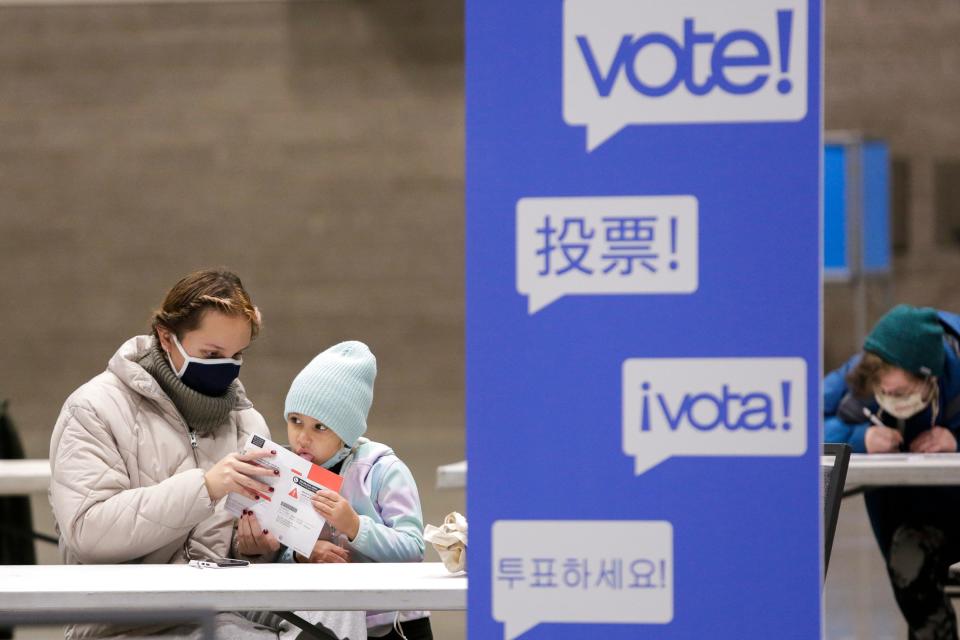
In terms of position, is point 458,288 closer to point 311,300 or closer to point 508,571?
point 311,300

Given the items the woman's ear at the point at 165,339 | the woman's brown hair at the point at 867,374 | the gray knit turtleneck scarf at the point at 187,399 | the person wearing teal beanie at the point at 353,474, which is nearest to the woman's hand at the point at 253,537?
the person wearing teal beanie at the point at 353,474

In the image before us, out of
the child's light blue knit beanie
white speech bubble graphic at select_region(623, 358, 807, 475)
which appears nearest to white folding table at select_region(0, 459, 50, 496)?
the child's light blue knit beanie

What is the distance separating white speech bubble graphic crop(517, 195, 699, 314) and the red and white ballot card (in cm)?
110

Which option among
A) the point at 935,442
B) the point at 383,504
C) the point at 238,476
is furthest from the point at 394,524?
the point at 935,442

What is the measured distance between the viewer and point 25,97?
10.9 m

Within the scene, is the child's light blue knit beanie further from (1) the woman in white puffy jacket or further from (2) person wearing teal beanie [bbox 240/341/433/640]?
(1) the woman in white puffy jacket

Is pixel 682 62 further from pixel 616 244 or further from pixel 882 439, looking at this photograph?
pixel 882 439

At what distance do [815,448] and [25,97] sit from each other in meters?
10.5

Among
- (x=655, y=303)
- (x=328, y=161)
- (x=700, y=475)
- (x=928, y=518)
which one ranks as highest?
(x=328, y=161)

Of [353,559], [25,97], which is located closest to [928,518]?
[353,559]

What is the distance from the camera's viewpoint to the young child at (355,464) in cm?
275

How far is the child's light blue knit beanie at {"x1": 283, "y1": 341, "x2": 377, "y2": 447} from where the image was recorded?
275 cm

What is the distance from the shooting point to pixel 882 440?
4.25m

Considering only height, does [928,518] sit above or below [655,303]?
below
